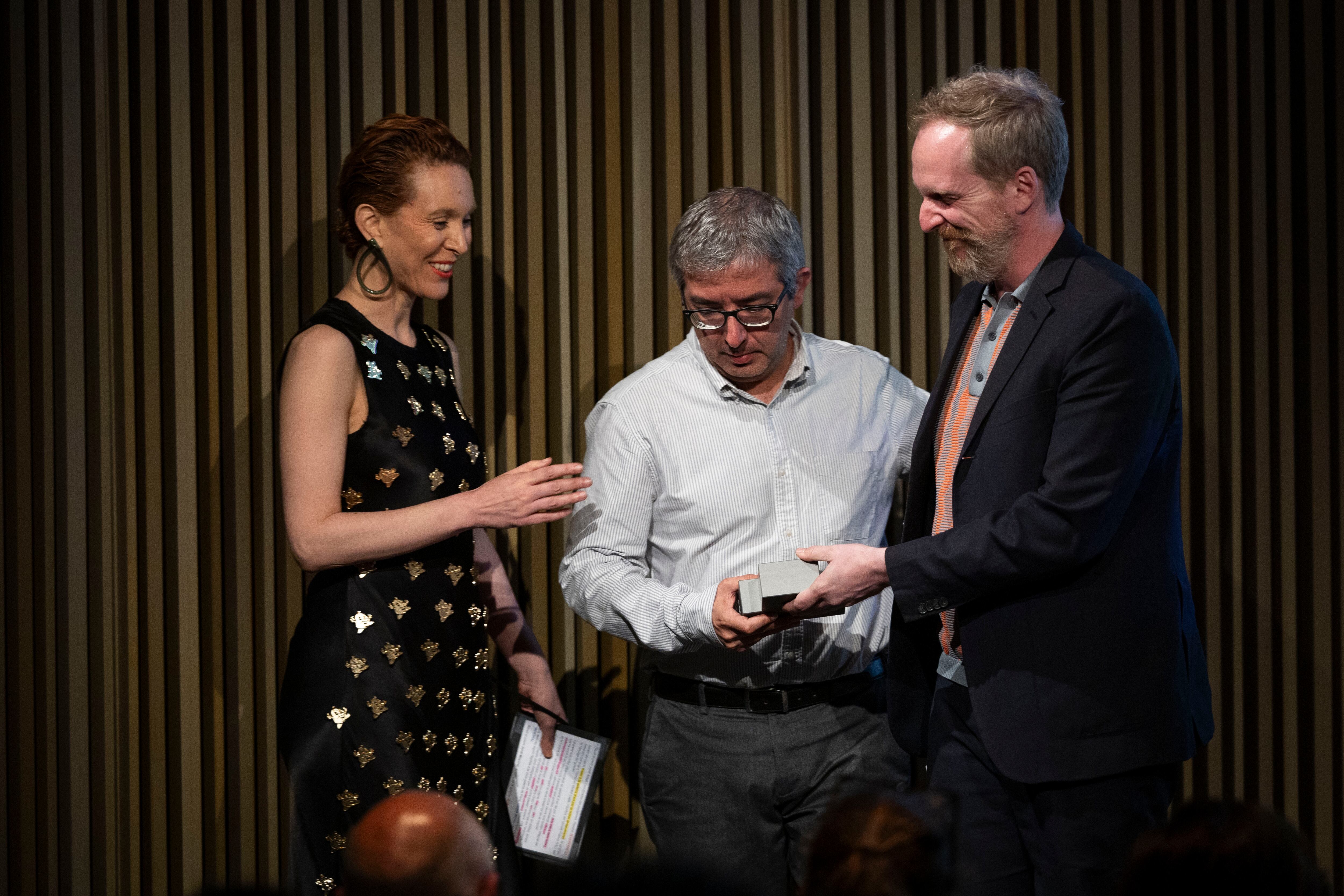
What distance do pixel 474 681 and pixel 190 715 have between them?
3.32ft

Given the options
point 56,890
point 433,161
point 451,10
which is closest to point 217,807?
point 56,890

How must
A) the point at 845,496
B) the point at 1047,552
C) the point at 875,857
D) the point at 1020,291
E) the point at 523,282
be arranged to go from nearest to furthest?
the point at 875,857 < the point at 1047,552 < the point at 1020,291 < the point at 845,496 < the point at 523,282

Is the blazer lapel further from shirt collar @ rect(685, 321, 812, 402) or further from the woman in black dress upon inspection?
the woman in black dress

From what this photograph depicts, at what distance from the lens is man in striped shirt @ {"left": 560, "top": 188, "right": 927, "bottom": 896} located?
2.55m

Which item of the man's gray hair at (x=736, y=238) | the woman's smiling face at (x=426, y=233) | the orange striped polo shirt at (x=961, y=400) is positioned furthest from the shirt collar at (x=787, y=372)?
the woman's smiling face at (x=426, y=233)

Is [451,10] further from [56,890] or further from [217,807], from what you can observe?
[56,890]

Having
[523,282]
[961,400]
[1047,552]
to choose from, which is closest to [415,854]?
[1047,552]

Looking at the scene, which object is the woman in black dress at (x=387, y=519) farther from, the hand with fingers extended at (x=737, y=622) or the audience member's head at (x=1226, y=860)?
the audience member's head at (x=1226, y=860)

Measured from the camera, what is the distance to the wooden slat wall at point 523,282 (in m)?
3.08

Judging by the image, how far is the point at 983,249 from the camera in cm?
234

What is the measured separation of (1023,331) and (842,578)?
1.89 ft

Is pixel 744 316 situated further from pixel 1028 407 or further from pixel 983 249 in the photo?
pixel 1028 407

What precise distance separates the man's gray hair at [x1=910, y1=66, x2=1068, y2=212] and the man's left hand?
78 centimetres

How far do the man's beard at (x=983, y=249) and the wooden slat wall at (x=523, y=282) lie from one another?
929 mm
